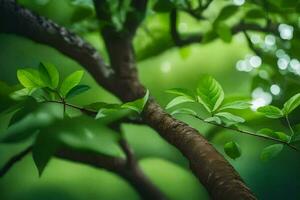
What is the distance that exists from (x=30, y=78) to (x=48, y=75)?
39mm

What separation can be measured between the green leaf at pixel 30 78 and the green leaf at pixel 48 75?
2 cm

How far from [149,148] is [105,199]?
0.19 m

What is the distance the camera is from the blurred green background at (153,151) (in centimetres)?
94

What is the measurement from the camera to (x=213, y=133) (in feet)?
3.25

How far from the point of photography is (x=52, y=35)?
3.00 ft

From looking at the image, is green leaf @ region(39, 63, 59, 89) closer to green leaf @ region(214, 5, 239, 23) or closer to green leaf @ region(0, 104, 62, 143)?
green leaf @ region(0, 104, 62, 143)

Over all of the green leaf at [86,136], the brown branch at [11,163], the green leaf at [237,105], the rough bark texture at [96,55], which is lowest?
the brown branch at [11,163]

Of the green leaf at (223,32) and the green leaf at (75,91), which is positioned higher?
the green leaf at (223,32)

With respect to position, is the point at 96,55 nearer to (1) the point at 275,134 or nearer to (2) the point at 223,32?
(2) the point at 223,32

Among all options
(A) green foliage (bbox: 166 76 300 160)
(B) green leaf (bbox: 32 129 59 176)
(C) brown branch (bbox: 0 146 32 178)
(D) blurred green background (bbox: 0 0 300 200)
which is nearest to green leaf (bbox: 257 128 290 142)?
(A) green foliage (bbox: 166 76 300 160)

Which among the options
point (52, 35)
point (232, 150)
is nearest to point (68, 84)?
point (232, 150)

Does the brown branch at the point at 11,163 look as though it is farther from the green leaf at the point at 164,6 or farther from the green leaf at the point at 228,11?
the green leaf at the point at 228,11

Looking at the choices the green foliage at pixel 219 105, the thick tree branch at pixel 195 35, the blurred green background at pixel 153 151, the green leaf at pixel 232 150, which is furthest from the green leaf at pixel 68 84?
the thick tree branch at pixel 195 35

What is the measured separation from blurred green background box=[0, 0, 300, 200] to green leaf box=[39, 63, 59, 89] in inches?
18.5
